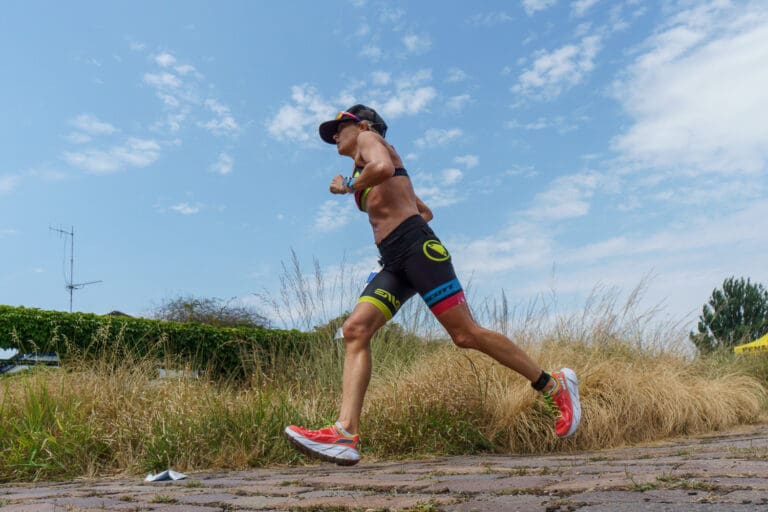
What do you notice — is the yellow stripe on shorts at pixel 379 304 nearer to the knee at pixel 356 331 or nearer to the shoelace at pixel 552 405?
the knee at pixel 356 331

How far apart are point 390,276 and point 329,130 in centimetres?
96

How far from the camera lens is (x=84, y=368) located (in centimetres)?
607

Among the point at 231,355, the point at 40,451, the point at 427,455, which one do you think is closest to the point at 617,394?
the point at 427,455

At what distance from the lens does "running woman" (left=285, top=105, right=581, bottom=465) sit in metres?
3.61

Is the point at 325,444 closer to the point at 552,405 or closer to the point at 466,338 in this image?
the point at 466,338

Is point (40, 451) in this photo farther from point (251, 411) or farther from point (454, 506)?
point (454, 506)

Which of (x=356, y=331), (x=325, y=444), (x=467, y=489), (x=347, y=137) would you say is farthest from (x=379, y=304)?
(x=467, y=489)

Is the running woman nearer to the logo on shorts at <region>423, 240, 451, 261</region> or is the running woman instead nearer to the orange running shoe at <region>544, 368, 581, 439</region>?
the logo on shorts at <region>423, 240, 451, 261</region>

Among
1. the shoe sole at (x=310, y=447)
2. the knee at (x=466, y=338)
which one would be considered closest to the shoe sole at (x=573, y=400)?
the knee at (x=466, y=338)

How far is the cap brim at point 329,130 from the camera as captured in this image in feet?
13.4

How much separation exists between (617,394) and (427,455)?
6.44ft

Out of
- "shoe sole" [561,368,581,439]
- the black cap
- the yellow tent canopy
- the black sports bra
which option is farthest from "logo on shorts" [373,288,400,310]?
the yellow tent canopy

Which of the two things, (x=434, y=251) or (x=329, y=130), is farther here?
(x=329, y=130)

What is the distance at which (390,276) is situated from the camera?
3.86 meters
